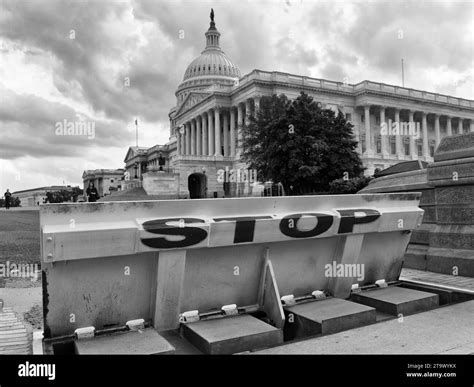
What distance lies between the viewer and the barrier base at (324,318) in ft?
13.9

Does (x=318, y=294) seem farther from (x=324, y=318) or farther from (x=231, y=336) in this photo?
(x=231, y=336)

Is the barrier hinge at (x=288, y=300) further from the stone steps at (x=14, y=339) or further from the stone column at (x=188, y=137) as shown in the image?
the stone column at (x=188, y=137)

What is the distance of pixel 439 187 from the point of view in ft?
29.4

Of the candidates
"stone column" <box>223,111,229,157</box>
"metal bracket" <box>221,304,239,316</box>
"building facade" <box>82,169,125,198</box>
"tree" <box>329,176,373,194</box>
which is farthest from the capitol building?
"metal bracket" <box>221,304,239,316</box>

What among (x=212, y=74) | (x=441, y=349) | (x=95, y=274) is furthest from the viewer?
(x=212, y=74)

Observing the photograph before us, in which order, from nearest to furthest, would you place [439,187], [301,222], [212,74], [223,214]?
[223,214] < [301,222] < [439,187] < [212,74]

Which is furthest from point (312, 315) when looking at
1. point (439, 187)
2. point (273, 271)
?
point (439, 187)

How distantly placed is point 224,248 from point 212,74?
413 ft

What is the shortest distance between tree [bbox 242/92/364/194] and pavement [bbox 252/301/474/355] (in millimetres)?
32389

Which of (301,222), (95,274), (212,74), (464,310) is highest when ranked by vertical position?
(212,74)

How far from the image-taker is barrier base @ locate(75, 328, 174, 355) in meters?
3.41

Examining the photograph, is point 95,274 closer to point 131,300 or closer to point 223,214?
point 131,300

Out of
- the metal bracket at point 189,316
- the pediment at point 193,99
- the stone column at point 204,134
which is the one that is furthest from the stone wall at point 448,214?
the pediment at point 193,99

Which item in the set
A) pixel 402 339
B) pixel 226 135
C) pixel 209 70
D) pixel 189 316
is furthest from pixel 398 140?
pixel 189 316
